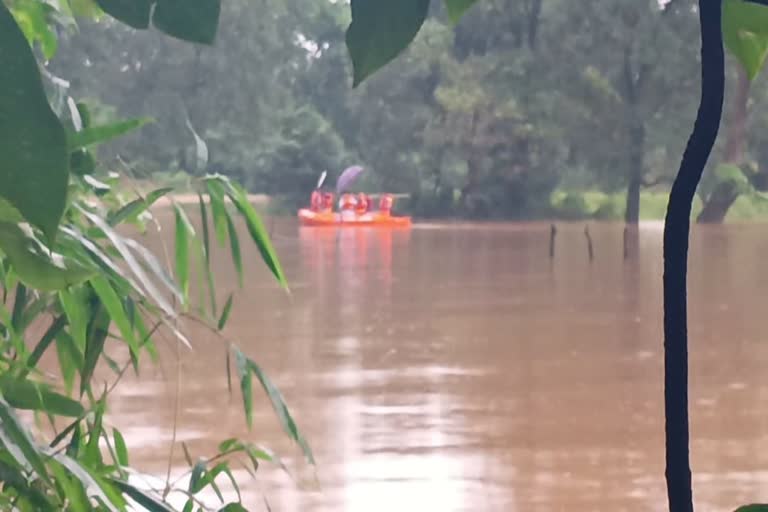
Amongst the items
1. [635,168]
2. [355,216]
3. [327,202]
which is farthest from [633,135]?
[327,202]

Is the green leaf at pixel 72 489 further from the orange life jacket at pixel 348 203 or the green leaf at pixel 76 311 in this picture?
the orange life jacket at pixel 348 203

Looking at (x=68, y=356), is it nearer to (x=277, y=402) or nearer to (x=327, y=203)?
(x=277, y=402)

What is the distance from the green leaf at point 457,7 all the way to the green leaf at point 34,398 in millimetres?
726

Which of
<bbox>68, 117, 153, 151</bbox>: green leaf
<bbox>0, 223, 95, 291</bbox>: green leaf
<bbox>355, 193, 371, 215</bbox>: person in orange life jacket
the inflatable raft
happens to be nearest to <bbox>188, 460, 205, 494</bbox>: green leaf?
<bbox>68, 117, 153, 151</bbox>: green leaf

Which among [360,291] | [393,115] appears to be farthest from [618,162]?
[360,291]

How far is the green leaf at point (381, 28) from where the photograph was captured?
0.82 ft

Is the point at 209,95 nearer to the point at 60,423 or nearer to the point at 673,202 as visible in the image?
the point at 60,423

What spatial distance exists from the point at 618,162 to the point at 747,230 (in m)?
2.53

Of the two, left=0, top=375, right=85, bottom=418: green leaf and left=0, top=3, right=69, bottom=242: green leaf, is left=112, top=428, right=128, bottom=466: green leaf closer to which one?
left=0, top=375, right=85, bottom=418: green leaf

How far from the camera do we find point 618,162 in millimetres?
22188

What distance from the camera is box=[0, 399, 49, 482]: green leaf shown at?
0.83 meters

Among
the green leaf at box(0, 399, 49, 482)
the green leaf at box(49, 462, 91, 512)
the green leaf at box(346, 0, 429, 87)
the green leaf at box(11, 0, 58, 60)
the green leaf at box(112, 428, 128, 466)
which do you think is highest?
the green leaf at box(11, 0, 58, 60)

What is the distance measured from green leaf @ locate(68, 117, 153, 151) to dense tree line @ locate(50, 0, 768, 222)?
59.3 ft

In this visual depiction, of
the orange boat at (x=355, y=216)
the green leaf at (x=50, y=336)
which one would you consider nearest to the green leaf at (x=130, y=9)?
the green leaf at (x=50, y=336)
